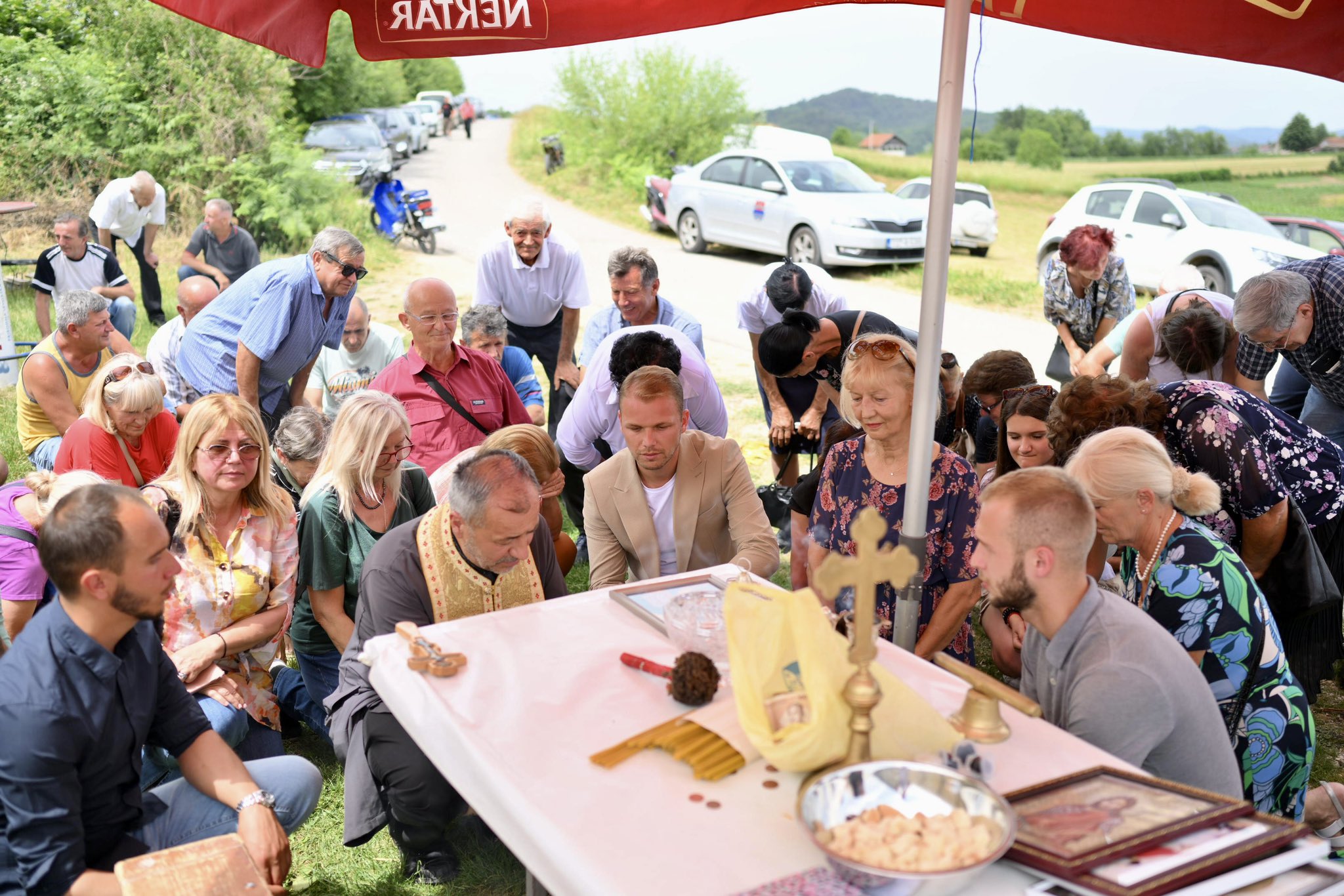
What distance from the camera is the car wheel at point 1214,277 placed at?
Answer: 38.3 ft

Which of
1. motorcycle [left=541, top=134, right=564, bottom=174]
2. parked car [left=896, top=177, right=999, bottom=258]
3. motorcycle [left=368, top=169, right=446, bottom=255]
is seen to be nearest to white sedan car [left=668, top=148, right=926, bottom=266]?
parked car [left=896, top=177, right=999, bottom=258]

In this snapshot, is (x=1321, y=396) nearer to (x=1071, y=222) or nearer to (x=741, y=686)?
(x=741, y=686)

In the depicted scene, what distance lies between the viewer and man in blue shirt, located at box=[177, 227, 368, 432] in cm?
511

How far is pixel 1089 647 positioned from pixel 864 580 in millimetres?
705

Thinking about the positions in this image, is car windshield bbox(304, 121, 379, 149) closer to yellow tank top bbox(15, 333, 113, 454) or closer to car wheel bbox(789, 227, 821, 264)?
car wheel bbox(789, 227, 821, 264)

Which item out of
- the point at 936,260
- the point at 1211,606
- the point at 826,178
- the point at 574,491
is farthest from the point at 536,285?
the point at 826,178

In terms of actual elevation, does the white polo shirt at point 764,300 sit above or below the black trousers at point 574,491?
above

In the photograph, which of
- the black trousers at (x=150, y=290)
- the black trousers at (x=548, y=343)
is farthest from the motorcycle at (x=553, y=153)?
the black trousers at (x=548, y=343)

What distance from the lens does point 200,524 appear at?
3.44m

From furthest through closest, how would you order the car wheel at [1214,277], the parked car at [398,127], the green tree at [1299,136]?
1. the green tree at [1299,136]
2. the parked car at [398,127]
3. the car wheel at [1214,277]

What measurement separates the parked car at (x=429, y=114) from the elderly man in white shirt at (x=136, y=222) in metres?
23.1

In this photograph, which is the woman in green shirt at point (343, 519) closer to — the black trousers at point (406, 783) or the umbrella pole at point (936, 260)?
the black trousers at point (406, 783)

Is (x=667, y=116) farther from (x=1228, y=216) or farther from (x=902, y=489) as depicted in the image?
(x=902, y=489)

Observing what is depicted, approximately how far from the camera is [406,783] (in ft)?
9.75
